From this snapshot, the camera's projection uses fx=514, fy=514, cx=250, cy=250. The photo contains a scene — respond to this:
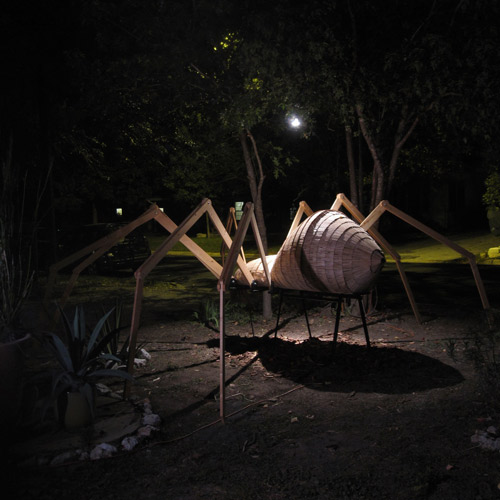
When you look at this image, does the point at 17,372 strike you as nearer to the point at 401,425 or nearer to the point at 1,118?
Answer: the point at 401,425

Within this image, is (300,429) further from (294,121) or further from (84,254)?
(294,121)

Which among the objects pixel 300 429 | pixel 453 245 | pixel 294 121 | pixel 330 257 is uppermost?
Answer: pixel 294 121

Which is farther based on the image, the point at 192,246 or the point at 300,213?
the point at 300,213

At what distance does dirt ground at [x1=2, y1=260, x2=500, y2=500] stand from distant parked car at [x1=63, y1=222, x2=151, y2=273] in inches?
376

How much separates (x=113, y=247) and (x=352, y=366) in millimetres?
12221

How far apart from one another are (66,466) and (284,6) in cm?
698

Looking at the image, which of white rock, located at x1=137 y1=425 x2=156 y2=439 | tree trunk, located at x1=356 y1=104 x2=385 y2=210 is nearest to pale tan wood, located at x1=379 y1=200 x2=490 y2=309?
tree trunk, located at x1=356 y1=104 x2=385 y2=210

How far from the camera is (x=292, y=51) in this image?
8.09 meters

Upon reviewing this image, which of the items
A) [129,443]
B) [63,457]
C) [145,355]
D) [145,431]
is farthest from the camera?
[145,355]

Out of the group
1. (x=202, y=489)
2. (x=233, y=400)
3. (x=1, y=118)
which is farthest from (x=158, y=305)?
(x=202, y=489)

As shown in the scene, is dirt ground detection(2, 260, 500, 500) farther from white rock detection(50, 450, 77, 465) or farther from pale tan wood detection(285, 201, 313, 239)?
pale tan wood detection(285, 201, 313, 239)

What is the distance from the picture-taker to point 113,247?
16688 mm

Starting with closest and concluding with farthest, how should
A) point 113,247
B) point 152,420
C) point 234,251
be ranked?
point 152,420 < point 234,251 < point 113,247

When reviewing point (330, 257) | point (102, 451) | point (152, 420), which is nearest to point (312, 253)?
point (330, 257)
